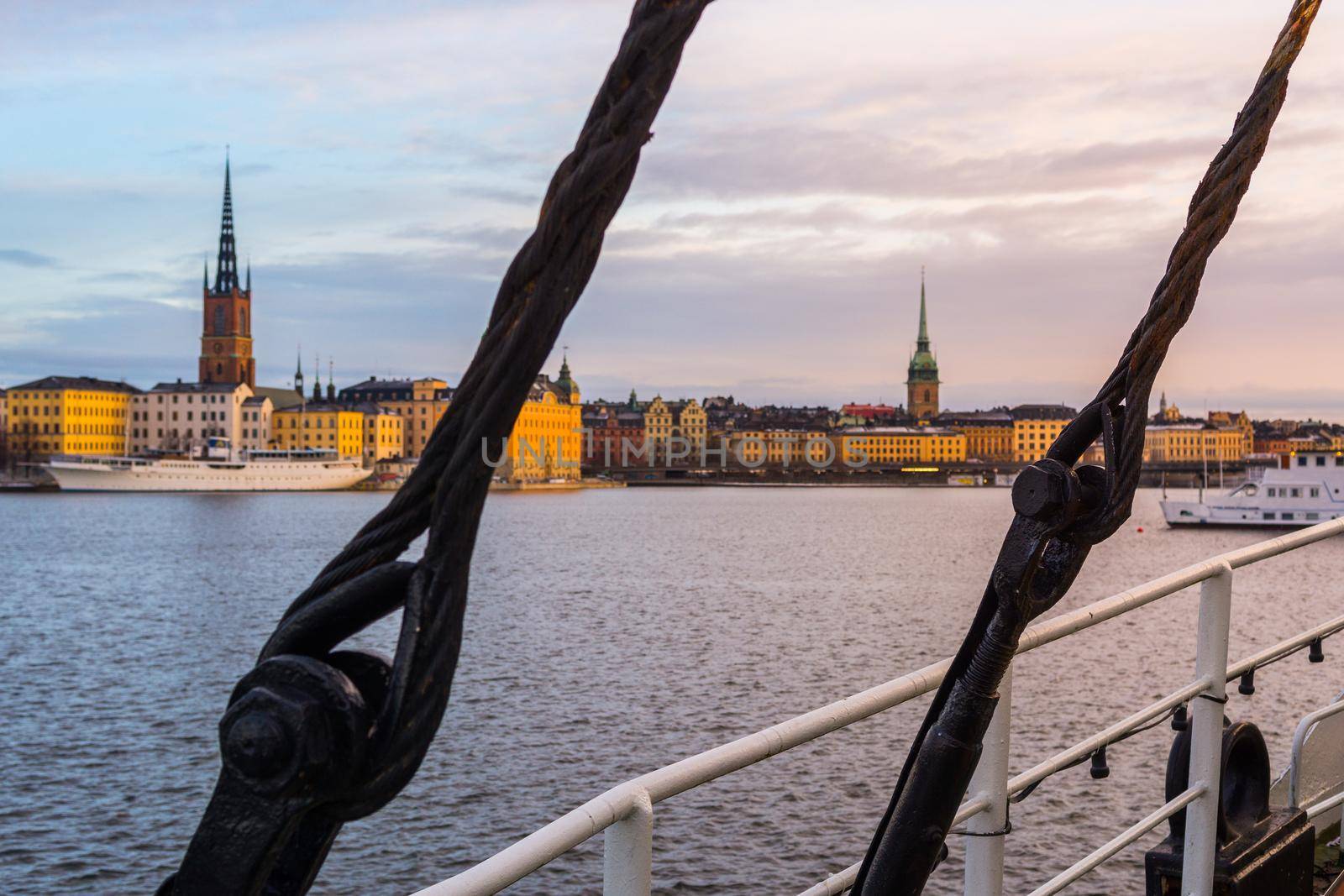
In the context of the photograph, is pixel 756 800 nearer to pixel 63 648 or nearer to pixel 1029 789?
pixel 1029 789

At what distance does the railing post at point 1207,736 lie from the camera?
2.18 meters

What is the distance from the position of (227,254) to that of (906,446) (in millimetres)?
66150

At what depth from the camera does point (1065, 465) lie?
130cm

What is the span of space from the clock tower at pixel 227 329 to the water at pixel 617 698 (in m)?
76.0

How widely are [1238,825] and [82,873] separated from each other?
9.84 metres

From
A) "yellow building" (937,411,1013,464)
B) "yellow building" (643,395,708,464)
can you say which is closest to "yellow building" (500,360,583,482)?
"yellow building" (643,395,708,464)

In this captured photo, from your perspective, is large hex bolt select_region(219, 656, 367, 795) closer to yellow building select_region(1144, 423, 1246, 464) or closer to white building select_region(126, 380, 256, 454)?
white building select_region(126, 380, 256, 454)

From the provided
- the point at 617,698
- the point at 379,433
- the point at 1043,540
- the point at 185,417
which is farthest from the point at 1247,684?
the point at 185,417

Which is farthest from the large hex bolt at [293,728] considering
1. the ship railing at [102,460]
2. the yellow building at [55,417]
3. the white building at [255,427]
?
the yellow building at [55,417]

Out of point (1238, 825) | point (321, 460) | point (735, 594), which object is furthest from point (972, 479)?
point (1238, 825)

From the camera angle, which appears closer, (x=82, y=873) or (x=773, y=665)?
(x=82, y=873)

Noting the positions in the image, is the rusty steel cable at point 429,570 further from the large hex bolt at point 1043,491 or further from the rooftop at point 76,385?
the rooftop at point 76,385

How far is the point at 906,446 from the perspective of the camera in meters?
135

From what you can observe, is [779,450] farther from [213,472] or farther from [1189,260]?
[1189,260]
